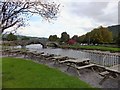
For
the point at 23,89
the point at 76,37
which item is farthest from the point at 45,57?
the point at 76,37

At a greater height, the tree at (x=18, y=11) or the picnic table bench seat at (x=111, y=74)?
the tree at (x=18, y=11)

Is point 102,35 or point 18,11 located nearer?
point 18,11

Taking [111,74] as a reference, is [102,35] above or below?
above

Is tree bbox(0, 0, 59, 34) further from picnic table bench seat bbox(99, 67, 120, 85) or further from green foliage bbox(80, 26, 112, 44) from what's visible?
green foliage bbox(80, 26, 112, 44)

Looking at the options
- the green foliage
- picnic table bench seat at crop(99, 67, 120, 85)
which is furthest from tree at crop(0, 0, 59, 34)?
the green foliage

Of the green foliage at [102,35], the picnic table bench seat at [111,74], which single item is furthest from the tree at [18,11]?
the green foliage at [102,35]

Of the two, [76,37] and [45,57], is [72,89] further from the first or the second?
[76,37]

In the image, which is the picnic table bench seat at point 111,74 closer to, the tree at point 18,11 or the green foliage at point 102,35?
the tree at point 18,11

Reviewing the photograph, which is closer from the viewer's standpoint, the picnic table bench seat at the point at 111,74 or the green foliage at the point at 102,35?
the picnic table bench seat at the point at 111,74

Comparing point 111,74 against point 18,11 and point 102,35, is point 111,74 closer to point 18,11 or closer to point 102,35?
point 18,11

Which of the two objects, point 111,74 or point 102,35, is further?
point 102,35

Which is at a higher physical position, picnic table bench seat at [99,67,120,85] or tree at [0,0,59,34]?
tree at [0,0,59,34]

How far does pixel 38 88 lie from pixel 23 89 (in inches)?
22.0

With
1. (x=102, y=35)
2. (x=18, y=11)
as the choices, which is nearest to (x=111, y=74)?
(x=18, y=11)
